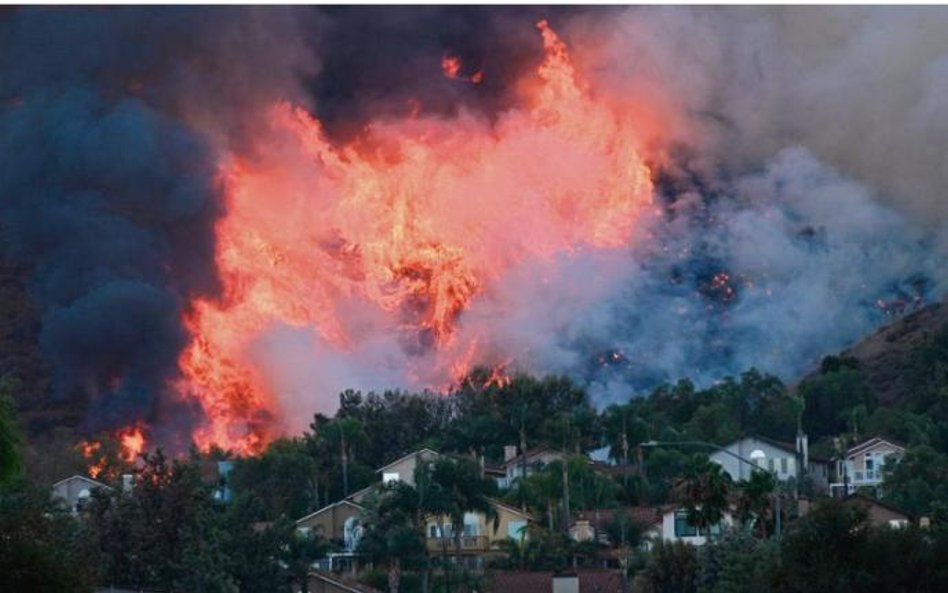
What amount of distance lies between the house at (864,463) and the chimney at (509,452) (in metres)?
17.6

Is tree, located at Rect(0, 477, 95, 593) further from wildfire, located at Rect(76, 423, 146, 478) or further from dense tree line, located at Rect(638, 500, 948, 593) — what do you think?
wildfire, located at Rect(76, 423, 146, 478)

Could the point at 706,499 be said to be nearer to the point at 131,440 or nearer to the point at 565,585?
the point at 565,585

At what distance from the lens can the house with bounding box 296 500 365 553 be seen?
107 meters

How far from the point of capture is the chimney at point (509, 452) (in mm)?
124412

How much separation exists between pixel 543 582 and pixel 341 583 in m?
9.70

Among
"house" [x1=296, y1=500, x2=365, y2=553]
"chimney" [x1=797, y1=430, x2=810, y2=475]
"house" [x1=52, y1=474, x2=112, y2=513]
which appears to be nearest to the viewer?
"house" [x1=296, y1=500, x2=365, y2=553]

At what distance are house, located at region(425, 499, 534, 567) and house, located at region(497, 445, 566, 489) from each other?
374 inches

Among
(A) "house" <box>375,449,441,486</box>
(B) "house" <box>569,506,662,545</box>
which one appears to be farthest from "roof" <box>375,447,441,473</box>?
(B) "house" <box>569,506,662,545</box>

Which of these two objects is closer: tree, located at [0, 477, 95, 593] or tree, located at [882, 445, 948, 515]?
tree, located at [0, 477, 95, 593]

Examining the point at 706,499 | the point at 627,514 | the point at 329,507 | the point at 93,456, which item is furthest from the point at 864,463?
the point at 93,456

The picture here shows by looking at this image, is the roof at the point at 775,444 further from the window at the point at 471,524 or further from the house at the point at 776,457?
the window at the point at 471,524

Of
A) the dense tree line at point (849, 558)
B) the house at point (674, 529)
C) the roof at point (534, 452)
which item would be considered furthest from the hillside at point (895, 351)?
the dense tree line at point (849, 558)

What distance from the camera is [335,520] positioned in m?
109

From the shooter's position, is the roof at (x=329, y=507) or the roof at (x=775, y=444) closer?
the roof at (x=329, y=507)
